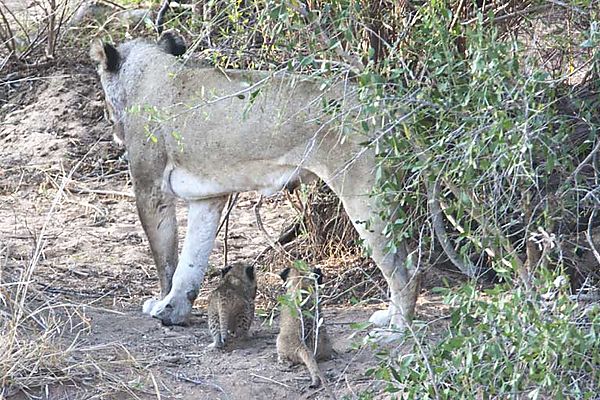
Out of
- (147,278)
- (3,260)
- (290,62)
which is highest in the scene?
(290,62)

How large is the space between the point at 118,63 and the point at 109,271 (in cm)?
154

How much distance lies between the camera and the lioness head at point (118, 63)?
8.16 meters

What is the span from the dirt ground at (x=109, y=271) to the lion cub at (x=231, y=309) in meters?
0.10

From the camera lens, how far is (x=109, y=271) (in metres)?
8.84

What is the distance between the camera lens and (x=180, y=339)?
24.2ft

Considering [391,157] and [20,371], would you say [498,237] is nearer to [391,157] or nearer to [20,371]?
[391,157]

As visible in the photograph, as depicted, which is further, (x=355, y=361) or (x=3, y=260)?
(x=3, y=260)

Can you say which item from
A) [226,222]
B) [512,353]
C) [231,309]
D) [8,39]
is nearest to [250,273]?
[231,309]

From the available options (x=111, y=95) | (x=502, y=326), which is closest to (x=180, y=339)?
(x=111, y=95)

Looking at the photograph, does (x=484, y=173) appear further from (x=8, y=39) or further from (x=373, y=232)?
(x=8, y=39)

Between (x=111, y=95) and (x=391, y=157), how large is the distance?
3240mm

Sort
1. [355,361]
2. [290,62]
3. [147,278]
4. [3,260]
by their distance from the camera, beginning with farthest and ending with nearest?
1. [147,278]
2. [3,260]
3. [355,361]
4. [290,62]

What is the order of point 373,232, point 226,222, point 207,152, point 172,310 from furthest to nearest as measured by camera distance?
point 226,222, point 172,310, point 207,152, point 373,232

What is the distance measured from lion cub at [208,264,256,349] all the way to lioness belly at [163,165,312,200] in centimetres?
57
